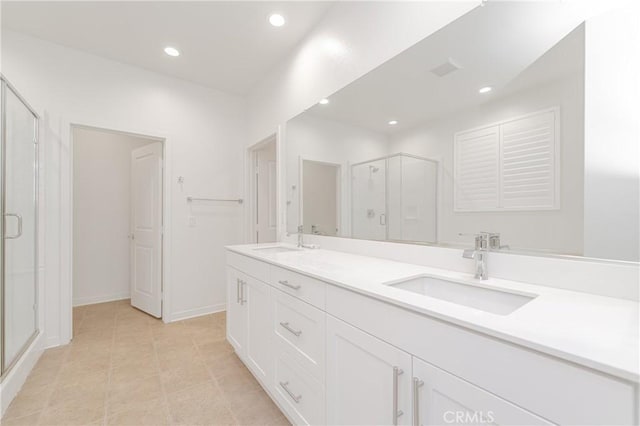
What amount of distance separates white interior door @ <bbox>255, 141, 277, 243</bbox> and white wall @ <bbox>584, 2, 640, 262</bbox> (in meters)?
2.90

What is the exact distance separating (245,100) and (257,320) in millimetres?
2821

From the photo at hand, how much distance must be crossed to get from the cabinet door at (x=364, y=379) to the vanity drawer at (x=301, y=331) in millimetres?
62

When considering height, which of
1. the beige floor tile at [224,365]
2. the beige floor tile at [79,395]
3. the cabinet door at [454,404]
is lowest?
the beige floor tile at [224,365]

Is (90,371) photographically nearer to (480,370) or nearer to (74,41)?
(480,370)

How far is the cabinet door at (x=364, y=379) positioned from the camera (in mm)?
820

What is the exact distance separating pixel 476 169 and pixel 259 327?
146cm

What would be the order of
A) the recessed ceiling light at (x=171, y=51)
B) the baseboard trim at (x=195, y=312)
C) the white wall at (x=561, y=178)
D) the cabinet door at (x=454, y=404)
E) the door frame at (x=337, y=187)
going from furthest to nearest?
1. the baseboard trim at (x=195, y=312)
2. the recessed ceiling light at (x=171, y=51)
3. the door frame at (x=337, y=187)
4. the white wall at (x=561, y=178)
5. the cabinet door at (x=454, y=404)

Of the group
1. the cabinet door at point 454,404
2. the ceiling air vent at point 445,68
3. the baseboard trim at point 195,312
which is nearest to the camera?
the cabinet door at point 454,404

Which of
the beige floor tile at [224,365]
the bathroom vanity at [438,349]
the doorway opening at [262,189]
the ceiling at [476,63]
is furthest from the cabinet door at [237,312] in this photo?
the ceiling at [476,63]

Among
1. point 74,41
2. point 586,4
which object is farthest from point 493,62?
point 74,41

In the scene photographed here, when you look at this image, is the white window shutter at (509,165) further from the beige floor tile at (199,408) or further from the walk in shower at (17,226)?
the walk in shower at (17,226)

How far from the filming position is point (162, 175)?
9.71ft

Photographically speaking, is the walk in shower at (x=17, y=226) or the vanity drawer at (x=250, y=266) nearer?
the vanity drawer at (x=250, y=266)

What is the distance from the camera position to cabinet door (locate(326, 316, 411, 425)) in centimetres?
82
